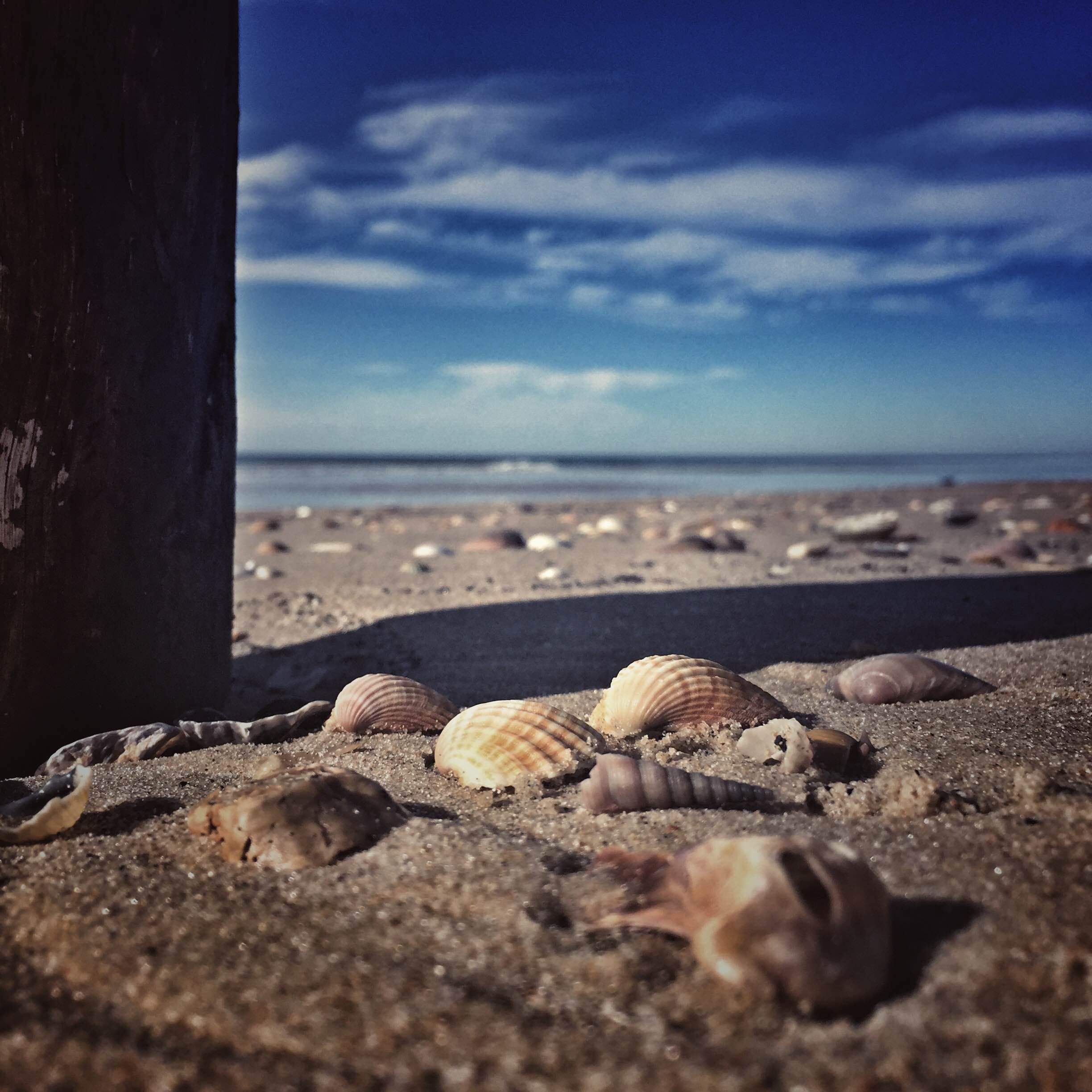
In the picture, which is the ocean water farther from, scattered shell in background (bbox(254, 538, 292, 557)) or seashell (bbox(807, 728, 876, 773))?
seashell (bbox(807, 728, 876, 773))

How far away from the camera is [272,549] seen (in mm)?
6406

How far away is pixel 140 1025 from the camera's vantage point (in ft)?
3.15

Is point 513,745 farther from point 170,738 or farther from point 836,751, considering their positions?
point 170,738

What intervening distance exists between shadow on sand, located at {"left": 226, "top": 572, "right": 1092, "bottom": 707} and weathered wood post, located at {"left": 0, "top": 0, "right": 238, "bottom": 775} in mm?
750

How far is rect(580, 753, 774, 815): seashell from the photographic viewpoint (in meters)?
1.51

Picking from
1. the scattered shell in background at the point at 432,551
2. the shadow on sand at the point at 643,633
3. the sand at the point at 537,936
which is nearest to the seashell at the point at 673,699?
the sand at the point at 537,936

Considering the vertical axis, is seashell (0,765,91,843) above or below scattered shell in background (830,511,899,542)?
below

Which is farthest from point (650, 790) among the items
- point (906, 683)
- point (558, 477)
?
point (558, 477)

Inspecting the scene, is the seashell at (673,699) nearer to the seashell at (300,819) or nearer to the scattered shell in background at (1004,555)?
the seashell at (300,819)

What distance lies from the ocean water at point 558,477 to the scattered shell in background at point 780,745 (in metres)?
8.87

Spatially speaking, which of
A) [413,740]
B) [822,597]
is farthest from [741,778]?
→ [822,597]

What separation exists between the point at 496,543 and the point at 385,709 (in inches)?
A: 169

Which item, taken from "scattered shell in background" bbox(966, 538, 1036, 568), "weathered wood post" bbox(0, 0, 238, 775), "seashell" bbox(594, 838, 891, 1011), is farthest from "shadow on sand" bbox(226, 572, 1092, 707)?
"seashell" bbox(594, 838, 891, 1011)

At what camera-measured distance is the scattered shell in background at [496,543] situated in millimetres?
6301
